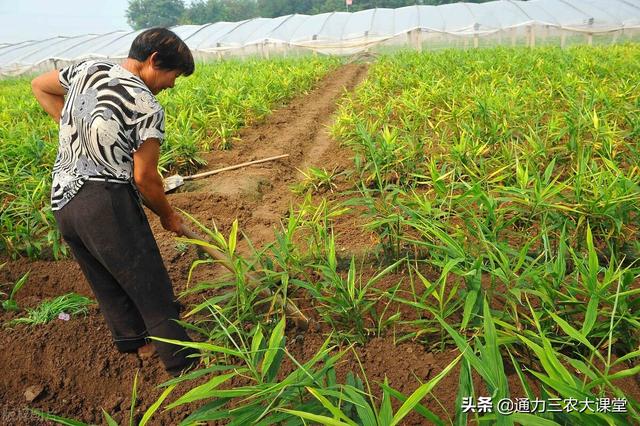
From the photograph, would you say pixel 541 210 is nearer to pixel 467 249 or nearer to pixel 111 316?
pixel 467 249

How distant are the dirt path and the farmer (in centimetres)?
28

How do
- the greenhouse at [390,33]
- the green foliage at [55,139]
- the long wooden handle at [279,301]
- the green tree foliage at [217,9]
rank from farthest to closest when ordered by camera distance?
the green tree foliage at [217,9] → the greenhouse at [390,33] → the green foliage at [55,139] → the long wooden handle at [279,301]

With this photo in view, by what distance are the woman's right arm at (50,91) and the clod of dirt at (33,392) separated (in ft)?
3.58

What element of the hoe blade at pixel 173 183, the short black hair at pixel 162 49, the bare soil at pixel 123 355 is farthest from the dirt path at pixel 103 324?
the short black hair at pixel 162 49

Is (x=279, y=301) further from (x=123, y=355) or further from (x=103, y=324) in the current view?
(x=103, y=324)

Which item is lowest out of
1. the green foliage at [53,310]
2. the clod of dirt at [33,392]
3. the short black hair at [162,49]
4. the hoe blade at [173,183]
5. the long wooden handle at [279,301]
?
the clod of dirt at [33,392]

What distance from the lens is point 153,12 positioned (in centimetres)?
5050

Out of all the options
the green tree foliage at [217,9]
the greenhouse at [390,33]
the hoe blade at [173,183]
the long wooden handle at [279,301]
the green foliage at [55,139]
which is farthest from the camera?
the green tree foliage at [217,9]

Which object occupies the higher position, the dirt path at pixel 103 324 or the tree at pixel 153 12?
the tree at pixel 153 12

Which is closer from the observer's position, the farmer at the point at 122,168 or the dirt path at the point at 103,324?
the farmer at the point at 122,168

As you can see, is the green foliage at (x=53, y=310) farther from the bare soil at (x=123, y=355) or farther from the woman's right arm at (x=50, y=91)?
the woman's right arm at (x=50, y=91)

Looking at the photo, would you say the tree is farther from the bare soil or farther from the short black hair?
the short black hair

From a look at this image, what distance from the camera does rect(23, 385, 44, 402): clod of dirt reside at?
172 cm

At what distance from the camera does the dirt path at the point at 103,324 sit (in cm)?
173
